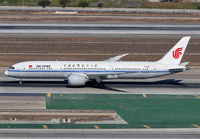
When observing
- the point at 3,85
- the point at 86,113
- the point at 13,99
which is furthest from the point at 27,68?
the point at 86,113

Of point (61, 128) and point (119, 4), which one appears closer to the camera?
point (61, 128)

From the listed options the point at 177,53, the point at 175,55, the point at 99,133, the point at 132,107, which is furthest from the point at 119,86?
the point at 99,133

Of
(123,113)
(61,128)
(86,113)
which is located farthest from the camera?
(123,113)

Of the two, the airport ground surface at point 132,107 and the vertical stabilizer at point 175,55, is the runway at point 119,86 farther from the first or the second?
the vertical stabilizer at point 175,55

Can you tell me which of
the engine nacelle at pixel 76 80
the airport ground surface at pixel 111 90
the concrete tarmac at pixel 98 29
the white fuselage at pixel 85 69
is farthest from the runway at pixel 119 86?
the concrete tarmac at pixel 98 29

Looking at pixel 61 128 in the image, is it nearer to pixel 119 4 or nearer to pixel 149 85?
pixel 149 85

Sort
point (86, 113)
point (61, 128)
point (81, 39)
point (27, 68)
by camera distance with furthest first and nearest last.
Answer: point (81, 39), point (27, 68), point (86, 113), point (61, 128)

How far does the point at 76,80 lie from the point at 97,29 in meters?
51.1

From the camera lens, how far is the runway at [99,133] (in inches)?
1431

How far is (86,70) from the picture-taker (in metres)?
58.6

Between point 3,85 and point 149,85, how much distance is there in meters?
21.9

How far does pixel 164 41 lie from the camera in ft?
310

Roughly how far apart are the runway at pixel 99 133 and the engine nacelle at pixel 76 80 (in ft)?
62.9

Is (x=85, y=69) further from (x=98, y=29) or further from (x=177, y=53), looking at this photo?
(x=98, y=29)
